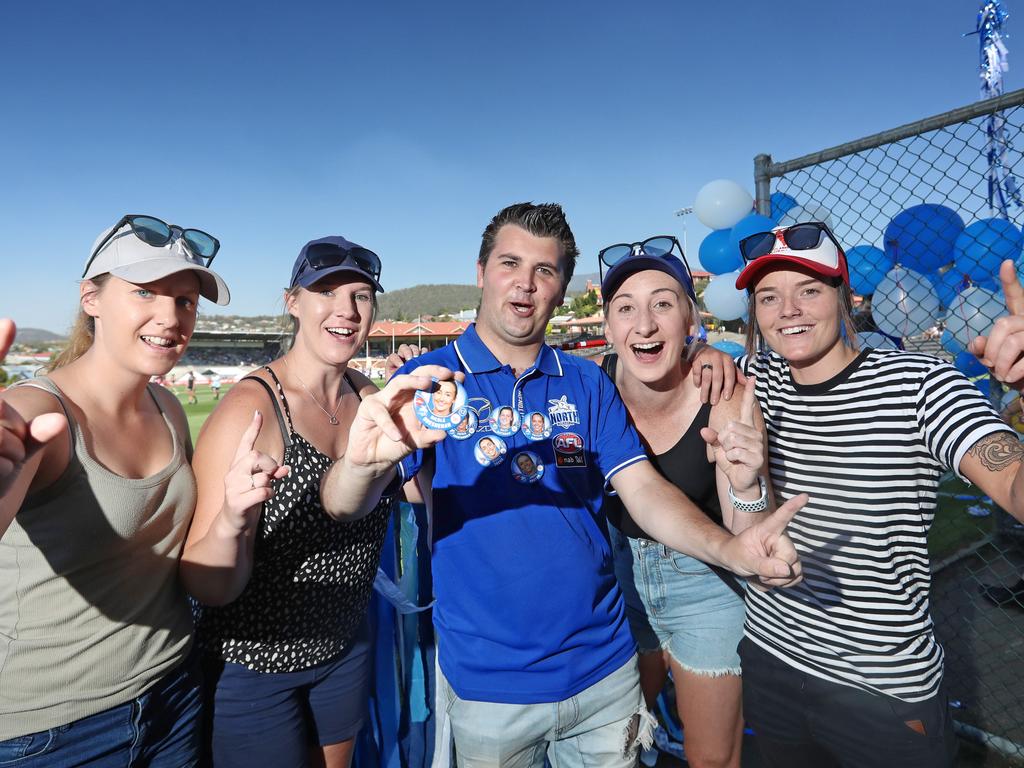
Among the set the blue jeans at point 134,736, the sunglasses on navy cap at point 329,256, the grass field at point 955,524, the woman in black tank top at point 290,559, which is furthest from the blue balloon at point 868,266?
the blue jeans at point 134,736

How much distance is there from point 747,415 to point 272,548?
68.4 inches

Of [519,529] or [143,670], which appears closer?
[143,670]

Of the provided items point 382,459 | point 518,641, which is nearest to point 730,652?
point 518,641

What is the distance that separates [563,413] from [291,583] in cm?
118

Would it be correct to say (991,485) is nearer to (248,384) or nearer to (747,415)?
(747,415)

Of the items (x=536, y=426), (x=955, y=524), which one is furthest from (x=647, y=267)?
(x=955, y=524)

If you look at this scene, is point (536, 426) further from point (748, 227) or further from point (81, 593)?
point (748, 227)

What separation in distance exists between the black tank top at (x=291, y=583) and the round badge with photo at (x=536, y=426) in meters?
0.72

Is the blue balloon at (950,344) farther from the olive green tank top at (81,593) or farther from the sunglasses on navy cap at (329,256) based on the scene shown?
the olive green tank top at (81,593)

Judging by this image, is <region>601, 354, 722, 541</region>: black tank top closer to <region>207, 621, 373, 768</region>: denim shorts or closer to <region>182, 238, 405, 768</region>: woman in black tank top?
<region>182, 238, 405, 768</region>: woman in black tank top

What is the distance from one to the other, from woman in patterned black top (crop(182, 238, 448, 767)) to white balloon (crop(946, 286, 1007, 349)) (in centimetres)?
454

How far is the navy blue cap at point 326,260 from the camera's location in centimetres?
226

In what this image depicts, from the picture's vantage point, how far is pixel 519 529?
188 cm

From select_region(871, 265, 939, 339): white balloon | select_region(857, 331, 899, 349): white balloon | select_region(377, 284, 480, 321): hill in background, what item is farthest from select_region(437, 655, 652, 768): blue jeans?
select_region(377, 284, 480, 321): hill in background
